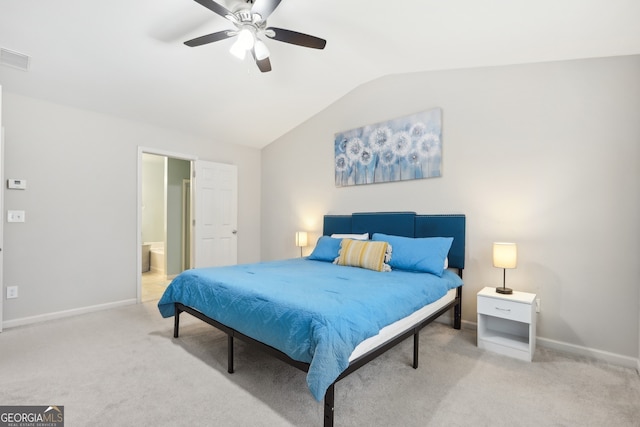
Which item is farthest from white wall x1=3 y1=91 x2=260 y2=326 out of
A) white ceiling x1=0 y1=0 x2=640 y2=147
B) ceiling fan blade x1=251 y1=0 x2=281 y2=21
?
ceiling fan blade x1=251 y1=0 x2=281 y2=21

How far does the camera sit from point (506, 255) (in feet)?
8.66

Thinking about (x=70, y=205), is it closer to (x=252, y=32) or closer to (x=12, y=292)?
(x=12, y=292)

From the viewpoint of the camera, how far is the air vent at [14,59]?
2.65m

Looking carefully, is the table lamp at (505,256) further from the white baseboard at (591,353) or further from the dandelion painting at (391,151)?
the dandelion painting at (391,151)

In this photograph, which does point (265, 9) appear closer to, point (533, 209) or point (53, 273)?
point (533, 209)

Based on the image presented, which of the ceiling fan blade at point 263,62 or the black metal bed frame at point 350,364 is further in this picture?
the ceiling fan blade at point 263,62

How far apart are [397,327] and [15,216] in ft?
13.3

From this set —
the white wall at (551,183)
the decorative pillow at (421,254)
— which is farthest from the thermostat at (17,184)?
the white wall at (551,183)

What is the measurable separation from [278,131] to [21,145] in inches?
127

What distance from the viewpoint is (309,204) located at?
15.9 ft

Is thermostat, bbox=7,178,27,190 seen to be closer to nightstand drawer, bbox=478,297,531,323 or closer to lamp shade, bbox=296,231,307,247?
lamp shade, bbox=296,231,307,247

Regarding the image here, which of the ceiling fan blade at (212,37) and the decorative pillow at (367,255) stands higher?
the ceiling fan blade at (212,37)

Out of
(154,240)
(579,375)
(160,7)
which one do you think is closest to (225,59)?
(160,7)

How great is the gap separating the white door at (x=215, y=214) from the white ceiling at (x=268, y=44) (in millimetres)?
1012
